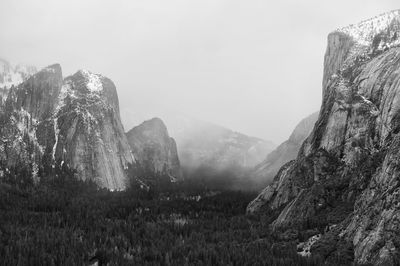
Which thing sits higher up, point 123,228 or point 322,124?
point 322,124

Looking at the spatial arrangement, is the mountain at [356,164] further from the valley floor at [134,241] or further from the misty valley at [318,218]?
the valley floor at [134,241]

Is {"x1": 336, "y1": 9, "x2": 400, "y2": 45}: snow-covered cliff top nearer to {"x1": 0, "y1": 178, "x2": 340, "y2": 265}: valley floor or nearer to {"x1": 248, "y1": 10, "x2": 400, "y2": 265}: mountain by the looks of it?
{"x1": 248, "y1": 10, "x2": 400, "y2": 265}: mountain

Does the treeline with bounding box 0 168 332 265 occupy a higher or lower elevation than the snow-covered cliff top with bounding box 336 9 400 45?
lower

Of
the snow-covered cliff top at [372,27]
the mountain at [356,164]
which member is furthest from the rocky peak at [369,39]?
the mountain at [356,164]

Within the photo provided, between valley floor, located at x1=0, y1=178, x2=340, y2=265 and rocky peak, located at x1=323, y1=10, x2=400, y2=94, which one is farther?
rocky peak, located at x1=323, y1=10, x2=400, y2=94

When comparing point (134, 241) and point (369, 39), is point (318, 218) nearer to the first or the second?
Answer: point (134, 241)

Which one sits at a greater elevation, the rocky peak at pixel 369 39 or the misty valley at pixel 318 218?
the rocky peak at pixel 369 39

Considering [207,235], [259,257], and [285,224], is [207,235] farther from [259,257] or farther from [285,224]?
[259,257]

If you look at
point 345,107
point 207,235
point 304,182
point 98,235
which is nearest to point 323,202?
point 304,182

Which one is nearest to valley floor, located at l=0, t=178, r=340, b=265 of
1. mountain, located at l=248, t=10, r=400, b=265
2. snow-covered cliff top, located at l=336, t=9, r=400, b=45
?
mountain, located at l=248, t=10, r=400, b=265
